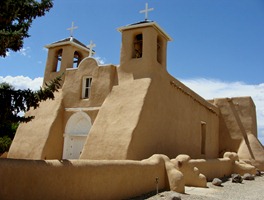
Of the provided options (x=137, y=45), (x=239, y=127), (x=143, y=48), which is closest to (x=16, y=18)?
(x=143, y=48)

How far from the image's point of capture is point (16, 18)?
6320 millimetres

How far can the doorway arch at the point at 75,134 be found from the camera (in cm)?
1398

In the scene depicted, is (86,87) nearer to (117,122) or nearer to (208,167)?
(117,122)

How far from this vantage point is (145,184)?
30.5 feet

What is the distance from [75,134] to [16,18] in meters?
8.52

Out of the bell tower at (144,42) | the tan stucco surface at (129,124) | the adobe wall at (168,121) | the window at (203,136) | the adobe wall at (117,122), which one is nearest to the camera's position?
the tan stucco surface at (129,124)

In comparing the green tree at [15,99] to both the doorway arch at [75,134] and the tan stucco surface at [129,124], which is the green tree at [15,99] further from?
the doorway arch at [75,134]

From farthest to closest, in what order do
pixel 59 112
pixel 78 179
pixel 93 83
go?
pixel 59 112, pixel 93 83, pixel 78 179

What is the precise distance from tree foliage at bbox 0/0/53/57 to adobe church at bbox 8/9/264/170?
6393 mm

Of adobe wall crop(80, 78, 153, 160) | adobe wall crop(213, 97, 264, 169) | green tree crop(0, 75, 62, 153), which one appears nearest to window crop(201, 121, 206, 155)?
A: adobe wall crop(213, 97, 264, 169)

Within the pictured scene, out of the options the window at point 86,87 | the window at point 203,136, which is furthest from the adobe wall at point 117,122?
the window at point 203,136

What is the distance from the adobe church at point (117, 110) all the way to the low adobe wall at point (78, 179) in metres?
2.16

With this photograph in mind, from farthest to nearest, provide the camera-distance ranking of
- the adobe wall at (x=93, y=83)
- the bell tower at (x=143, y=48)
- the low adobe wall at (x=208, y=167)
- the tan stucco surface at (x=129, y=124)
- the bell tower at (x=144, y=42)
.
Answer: the adobe wall at (x=93, y=83), the bell tower at (x=144, y=42), the bell tower at (x=143, y=48), the low adobe wall at (x=208, y=167), the tan stucco surface at (x=129, y=124)

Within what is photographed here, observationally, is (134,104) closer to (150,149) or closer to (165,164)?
(150,149)
